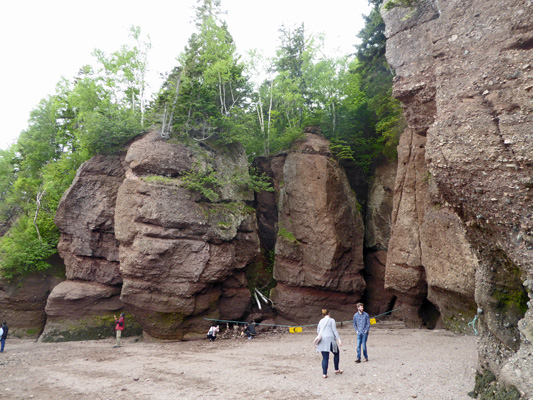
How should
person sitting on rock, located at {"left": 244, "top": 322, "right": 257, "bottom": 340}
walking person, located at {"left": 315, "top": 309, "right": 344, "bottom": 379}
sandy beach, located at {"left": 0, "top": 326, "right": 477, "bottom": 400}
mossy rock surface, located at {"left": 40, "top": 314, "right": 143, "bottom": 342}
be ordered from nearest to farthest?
sandy beach, located at {"left": 0, "top": 326, "right": 477, "bottom": 400}, walking person, located at {"left": 315, "top": 309, "right": 344, "bottom": 379}, person sitting on rock, located at {"left": 244, "top": 322, "right": 257, "bottom": 340}, mossy rock surface, located at {"left": 40, "top": 314, "right": 143, "bottom": 342}

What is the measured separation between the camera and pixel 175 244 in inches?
628

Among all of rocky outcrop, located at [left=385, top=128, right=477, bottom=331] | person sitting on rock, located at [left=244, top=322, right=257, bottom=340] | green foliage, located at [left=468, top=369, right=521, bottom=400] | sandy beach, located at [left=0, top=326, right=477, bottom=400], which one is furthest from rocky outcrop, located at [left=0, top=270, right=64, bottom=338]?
green foliage, located at [left=468, top=369, right=521, bottom=400]

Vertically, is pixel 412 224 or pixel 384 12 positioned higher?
pixel 384 12

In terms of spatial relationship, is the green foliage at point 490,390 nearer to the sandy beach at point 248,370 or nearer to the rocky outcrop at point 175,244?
the sandy beach at point 248,370

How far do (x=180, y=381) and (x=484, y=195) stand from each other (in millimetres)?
7872

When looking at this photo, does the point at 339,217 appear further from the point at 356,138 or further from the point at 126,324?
the point at 126,324

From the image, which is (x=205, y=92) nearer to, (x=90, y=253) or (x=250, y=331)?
(x=90, y=253)

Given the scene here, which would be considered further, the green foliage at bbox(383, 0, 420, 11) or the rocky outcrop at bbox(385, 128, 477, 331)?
the rocky outcrop at bbox(385, 128, 477, 331)

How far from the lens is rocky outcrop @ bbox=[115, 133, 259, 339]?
15766 millimetres

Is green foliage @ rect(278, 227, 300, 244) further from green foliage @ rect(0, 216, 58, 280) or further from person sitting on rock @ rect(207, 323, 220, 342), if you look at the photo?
green foliage @ rect(0, 216, 58, 280)

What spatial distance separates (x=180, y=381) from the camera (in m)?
8.66

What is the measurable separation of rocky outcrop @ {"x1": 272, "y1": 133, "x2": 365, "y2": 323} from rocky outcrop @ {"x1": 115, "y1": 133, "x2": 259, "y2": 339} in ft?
8.57

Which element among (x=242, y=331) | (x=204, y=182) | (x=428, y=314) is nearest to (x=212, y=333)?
(x=242, y=331)

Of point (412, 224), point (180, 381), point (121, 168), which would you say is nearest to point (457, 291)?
point (412, 224)
